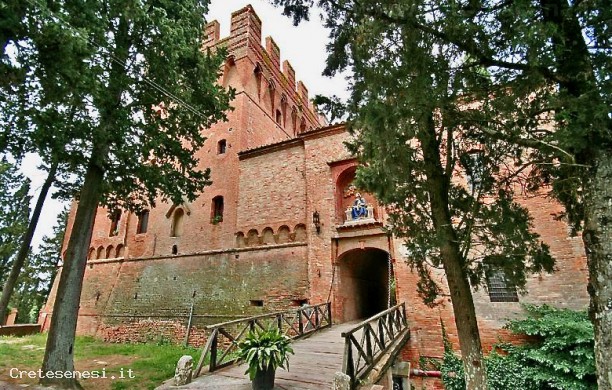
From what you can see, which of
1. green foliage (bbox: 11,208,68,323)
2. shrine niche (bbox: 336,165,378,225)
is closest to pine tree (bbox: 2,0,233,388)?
shrine niche (bbox: 336,165,378,225)

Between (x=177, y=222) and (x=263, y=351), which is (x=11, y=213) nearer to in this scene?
(x=177, y=222)

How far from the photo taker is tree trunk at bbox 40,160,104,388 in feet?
21.3

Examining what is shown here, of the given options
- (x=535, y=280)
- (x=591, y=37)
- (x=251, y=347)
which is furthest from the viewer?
(x=535, y=280)

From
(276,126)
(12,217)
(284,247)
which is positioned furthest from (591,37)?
(12,217)

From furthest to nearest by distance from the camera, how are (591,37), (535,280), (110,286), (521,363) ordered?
(110,286)
(535,280)
(521,363)
(591,37)

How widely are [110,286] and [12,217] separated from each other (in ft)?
30.5

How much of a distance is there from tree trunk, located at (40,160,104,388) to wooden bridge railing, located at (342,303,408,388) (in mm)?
5676

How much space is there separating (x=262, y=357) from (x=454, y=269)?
10.4 ft

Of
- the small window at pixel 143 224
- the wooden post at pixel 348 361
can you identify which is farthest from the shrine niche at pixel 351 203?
the small window at pixel 143 224

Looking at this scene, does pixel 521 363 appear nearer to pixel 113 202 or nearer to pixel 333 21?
pixel 333 21

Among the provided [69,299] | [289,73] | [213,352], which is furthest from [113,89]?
[289,73]

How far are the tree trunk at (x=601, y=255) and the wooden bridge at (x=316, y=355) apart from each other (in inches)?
126

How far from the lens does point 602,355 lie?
2967mm

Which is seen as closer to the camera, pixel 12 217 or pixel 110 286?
pixel 110 286
